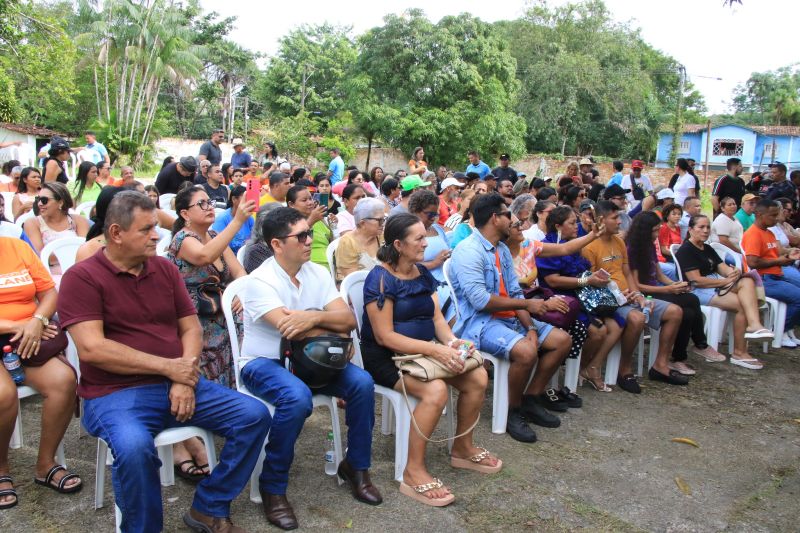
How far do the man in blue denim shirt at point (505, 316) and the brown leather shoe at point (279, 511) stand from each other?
1680 mm

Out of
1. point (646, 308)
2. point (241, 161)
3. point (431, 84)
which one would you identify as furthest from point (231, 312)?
point (431, 84)

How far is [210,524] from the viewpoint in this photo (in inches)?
109

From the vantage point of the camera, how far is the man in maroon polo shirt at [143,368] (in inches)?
104

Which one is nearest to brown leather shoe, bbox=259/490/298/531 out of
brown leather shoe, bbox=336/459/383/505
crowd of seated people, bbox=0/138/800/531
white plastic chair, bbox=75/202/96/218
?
crowd of seated people, bbox=0/138/800/531

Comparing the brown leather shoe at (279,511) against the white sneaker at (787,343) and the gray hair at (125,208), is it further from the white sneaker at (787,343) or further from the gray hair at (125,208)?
the white sneaker at (787,343)

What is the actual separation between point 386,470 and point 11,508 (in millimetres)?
1825

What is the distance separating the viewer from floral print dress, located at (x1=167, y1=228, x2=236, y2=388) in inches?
140

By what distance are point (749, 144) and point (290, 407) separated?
47.6m

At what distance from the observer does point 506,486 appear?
3471mm

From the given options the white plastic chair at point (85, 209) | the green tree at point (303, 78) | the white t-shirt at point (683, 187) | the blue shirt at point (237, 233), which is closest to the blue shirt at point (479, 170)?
the white t-shirt at point (683, 187)

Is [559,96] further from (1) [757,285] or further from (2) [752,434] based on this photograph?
(2) [752,434]

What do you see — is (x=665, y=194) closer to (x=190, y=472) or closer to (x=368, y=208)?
(x=368, y=208)

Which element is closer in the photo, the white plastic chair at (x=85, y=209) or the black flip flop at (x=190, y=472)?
the black flip flop at (x=190, y=472)

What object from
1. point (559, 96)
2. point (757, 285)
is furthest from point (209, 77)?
point (757, 285)
